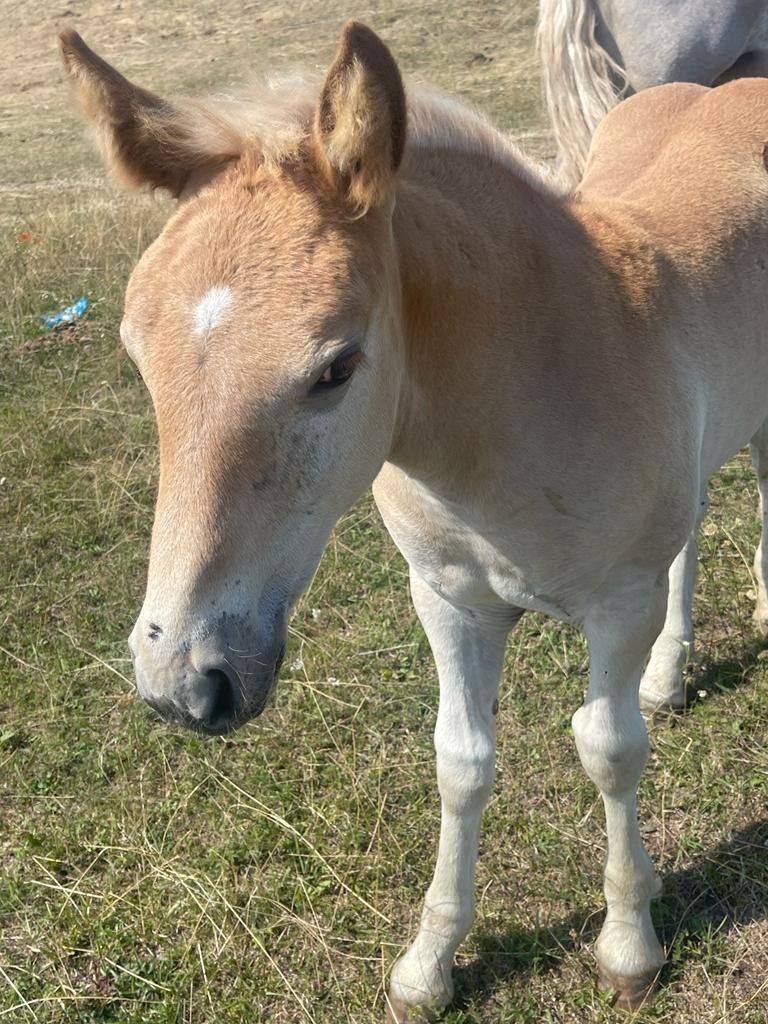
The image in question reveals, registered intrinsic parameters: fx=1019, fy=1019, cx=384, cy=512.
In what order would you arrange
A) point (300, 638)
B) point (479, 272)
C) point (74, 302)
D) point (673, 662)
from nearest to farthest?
point (479, 272) < point (673, 662) < point (300, 638) < point (74, 302)

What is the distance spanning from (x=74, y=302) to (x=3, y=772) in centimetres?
409

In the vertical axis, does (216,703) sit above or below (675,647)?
above

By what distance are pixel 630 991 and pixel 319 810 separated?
1.05 m

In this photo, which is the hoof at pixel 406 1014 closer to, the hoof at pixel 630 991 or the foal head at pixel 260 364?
the hoof at pixel 630 991

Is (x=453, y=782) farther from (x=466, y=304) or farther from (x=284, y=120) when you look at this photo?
(x=284, y=120)

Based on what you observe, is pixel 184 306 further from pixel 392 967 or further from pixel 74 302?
pixel 74 302

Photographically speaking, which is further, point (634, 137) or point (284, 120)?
point (634, 137)

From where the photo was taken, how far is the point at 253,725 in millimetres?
3496

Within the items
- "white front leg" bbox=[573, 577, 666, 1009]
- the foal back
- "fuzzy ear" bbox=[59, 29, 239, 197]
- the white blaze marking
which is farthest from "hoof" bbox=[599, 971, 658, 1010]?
"fuzzy ear" bbox=[59, 29, 239, 197]

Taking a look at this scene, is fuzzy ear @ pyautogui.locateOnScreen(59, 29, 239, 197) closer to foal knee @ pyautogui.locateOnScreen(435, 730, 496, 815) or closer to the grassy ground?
the grassy ground

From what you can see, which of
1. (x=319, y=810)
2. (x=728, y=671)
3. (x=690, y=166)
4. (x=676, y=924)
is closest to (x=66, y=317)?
(x=319, y=810)

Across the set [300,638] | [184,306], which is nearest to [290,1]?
[300,638]

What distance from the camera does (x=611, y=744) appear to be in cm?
250

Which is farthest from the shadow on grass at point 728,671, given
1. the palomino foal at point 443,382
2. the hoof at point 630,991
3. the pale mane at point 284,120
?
the pale mane at point 284,120
